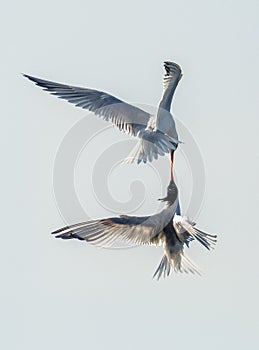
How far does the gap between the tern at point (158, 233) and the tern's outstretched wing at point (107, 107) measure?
3.99ft

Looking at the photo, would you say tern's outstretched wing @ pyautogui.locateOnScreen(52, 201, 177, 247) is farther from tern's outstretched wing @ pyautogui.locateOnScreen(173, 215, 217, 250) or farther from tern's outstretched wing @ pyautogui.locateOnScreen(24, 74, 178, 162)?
tern's outstretched wing @ pyautogui.locateOnScreen(24, 74, 178, 162)

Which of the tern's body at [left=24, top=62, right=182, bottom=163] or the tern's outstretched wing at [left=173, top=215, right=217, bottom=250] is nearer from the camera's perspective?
the tern's outstretched wing at [left=173, top=215, right=217, bottom=250]

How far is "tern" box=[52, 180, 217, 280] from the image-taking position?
11281mm

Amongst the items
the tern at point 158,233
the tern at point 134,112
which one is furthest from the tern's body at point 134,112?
the tern at point 158,233

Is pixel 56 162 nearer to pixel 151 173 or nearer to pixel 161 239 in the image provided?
pixel 151 173

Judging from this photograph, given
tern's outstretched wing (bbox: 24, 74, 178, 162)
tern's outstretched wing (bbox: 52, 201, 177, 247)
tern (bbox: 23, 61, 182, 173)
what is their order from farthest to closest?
tern's outstretched wing (bbox: 24, 74, 178, 162), tern (bbox: 23, 61, 182, 173), tern's outstretched wing (bbox: 52, 201, 177, 247)

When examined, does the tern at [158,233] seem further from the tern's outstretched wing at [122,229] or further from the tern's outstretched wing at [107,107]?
the tern's outstretched wing at [107,107]

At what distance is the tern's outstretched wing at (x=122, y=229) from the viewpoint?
11.3 meters

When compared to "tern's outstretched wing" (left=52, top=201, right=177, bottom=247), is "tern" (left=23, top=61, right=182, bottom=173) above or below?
above

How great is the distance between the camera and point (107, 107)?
13.3 meters

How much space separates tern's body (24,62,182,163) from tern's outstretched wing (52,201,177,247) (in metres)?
0.84

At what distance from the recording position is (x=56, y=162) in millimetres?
14875

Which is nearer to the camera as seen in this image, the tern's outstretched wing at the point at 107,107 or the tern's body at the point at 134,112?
the tern's body at the point at 134,112

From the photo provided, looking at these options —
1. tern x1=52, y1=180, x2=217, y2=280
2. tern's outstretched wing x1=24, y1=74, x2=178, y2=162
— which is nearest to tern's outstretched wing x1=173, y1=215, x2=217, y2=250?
tern x1=52, y1=180, x2=217, y2=280
